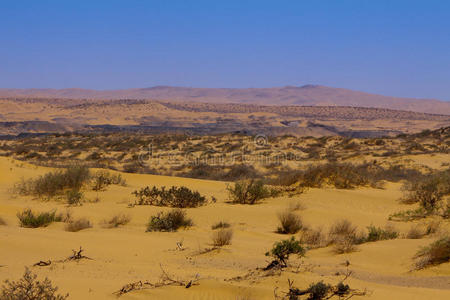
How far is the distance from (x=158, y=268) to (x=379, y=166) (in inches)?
795

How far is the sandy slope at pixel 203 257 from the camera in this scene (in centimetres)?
505

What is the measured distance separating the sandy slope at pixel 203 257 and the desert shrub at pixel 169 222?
26 centimetres

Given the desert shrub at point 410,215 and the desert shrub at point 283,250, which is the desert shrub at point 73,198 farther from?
the desert shrub at point 410,215

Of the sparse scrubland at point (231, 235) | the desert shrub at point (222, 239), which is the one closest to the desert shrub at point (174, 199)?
the sparse scrubland at point (231, 235)

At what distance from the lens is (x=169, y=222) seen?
9875mm

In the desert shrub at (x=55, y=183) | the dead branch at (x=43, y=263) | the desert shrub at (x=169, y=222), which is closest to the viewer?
the dead branch at (x=43, y=263)

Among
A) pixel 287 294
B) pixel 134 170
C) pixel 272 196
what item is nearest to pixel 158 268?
pixel 287 294

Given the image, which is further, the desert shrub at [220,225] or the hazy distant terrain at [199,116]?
the hazy distant terrain at [199,116]

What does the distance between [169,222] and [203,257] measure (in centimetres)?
274

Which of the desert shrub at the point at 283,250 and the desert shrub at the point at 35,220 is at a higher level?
the desert shrub at the point at 283,250

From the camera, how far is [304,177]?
16828 millimetres

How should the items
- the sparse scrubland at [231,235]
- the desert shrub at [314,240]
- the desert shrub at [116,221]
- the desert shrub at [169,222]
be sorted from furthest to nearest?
1. the desert shrub at [116,221]
2. the desert shrub at [169,222]
3. the desert shrub at [314,240]
4. the sparse scrubland at [231,235]

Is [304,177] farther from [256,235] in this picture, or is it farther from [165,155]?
[165,155]

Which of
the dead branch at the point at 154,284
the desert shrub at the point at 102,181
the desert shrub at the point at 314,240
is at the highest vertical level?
the dead branch at the point at 154,284
